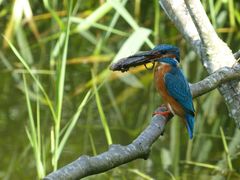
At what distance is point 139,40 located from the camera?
5.32 metres

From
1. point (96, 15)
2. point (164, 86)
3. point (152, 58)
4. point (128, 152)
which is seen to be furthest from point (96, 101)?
point (96, 15)

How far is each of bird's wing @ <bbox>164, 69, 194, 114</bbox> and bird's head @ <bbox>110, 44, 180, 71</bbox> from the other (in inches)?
2.0

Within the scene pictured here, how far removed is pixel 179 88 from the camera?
2621 millimetres

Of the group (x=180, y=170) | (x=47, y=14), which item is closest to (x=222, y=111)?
(x=180, y=170)

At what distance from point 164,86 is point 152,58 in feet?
1.25

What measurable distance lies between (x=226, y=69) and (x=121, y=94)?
160 inches

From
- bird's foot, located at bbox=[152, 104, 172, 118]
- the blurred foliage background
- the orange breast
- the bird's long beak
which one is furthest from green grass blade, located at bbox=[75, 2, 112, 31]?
the bird's long beak

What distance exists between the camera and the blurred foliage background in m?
4.75

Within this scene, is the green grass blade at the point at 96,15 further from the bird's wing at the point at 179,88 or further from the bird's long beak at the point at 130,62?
the bird's long beak at the point at 130,62

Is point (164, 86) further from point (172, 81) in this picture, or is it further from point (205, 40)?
point (205, 40)

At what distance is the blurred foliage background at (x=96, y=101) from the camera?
475 cm

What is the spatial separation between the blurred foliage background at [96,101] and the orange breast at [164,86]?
67 cm

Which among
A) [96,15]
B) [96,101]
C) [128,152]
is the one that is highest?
[96,15]

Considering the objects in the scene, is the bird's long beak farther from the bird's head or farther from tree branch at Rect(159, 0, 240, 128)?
tree branch at Rect(159, 0, 240, 128)
